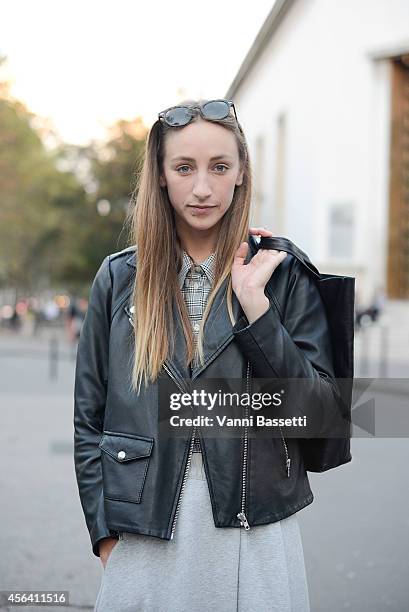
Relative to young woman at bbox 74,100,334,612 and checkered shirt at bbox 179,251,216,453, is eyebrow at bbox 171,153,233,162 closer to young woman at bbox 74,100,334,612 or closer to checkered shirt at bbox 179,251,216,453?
young woman at bbox 74,100,334,612

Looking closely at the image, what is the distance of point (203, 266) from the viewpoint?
1.87 meters

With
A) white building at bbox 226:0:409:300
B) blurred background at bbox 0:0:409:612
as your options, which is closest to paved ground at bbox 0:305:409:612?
blurred background at bbox 0:0:409:612

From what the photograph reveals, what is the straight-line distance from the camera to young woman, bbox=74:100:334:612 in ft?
5.65

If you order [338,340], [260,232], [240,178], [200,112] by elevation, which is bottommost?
[338,340]

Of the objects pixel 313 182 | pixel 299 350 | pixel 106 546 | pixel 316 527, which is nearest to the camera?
pixel 299 350

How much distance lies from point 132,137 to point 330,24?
3485 cm

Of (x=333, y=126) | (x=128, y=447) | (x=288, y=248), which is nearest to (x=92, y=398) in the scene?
(x=128, y=447)

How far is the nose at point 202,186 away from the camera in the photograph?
178 cm

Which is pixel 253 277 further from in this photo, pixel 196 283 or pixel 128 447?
pixel 128 447

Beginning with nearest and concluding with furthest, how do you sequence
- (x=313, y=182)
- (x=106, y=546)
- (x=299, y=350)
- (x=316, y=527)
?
1. (x=299, y=350)
2. (x=106, y=546)
3. (x=313, y=182)
4. (x=316, y=527)

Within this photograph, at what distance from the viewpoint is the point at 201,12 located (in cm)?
249

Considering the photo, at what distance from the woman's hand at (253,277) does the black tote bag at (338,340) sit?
0.19 ft

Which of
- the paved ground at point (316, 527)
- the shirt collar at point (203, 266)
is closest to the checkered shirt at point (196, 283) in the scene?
the shirt collar at point (203, 266)

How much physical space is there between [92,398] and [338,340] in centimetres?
56
